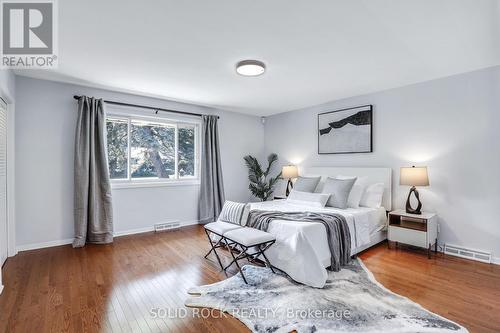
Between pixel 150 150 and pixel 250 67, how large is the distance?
2.66 meters

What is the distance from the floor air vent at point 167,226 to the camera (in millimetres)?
4492

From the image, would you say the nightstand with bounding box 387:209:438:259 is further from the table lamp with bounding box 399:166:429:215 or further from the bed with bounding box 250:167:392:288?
the bed with bounding box 250:167:392:288

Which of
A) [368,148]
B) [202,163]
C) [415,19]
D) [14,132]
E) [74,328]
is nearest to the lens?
[74,328]

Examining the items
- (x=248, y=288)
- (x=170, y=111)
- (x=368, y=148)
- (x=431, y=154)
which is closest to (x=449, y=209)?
(x=431, y=154)

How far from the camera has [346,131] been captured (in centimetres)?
449

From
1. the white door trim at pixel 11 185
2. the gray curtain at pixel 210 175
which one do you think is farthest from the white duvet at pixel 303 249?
the white door trim at pixel 11 185

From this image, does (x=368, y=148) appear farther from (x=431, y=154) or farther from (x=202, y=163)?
(x=202, y=163)

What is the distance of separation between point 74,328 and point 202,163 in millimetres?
3445

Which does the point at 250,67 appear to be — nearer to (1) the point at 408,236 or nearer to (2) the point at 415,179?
(2) the point at 415,179

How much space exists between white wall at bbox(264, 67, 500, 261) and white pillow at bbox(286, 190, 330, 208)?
1193mm

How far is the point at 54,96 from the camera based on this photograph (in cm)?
362

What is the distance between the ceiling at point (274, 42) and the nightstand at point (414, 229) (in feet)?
6.35

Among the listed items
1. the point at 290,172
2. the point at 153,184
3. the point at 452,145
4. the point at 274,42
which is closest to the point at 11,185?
the point at 153,184

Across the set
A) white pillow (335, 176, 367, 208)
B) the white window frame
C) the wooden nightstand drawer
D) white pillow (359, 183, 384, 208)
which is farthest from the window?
the wooden nightstand drawer
